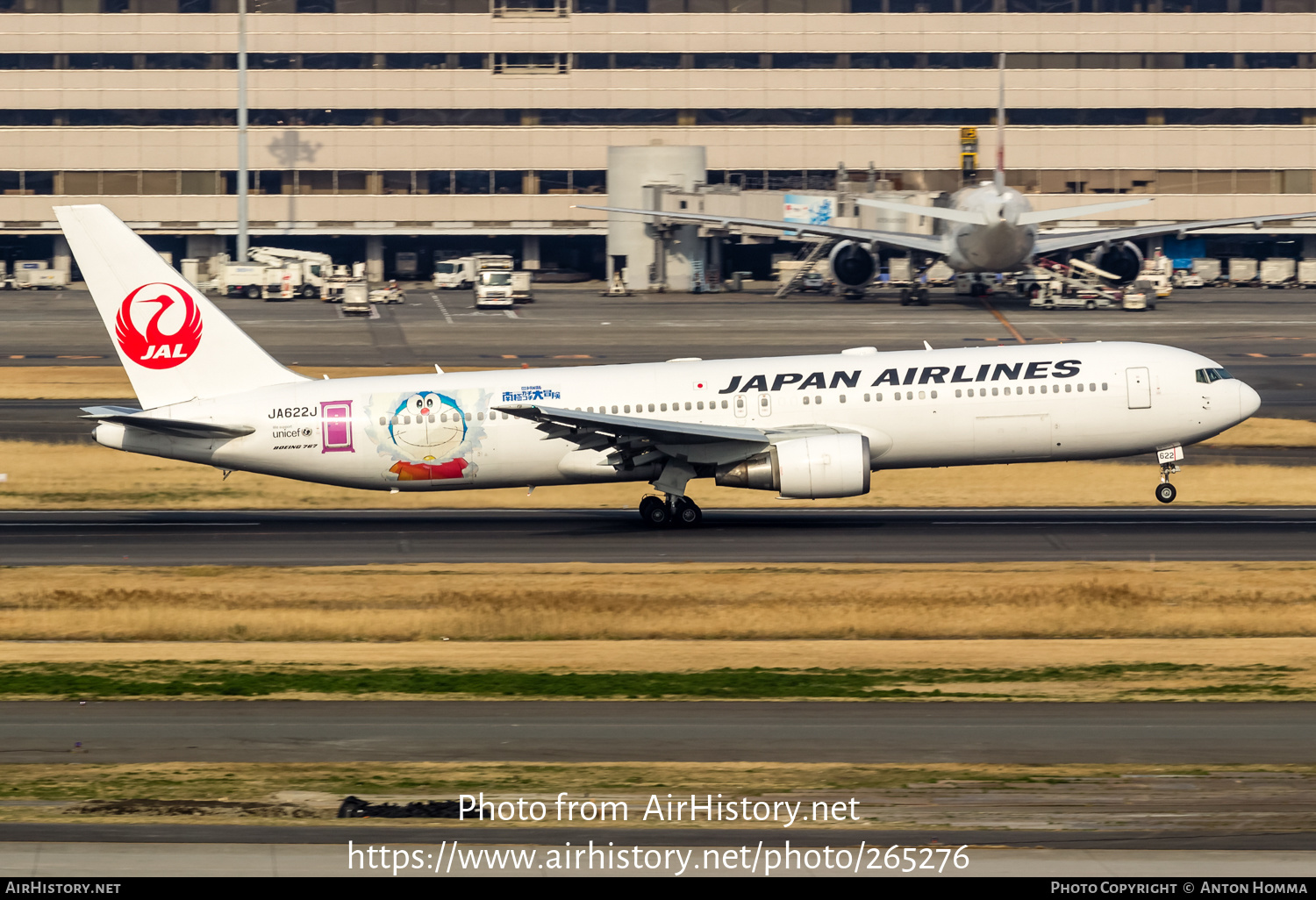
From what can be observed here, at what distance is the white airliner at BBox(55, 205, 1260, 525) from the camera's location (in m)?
44.0

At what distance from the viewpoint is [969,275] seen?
11756 centimetres

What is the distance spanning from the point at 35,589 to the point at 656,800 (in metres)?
21.8

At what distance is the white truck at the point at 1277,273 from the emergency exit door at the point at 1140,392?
301 feet

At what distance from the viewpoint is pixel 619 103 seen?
481ft

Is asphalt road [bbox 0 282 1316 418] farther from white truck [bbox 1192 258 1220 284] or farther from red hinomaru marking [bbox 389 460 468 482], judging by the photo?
red hinomaru marking [bbox 389 460 468 482]

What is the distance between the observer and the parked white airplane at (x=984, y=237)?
100500mm

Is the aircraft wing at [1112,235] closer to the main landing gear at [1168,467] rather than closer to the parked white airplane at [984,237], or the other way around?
the parked white airplane at [984,237]

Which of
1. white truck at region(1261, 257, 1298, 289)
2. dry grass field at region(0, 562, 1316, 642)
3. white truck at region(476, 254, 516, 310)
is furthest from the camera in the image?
white truck at region(1261, 257, 1298, 289)

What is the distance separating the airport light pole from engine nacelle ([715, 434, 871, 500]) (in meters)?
98.4

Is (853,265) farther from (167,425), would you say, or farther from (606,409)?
(167,425)

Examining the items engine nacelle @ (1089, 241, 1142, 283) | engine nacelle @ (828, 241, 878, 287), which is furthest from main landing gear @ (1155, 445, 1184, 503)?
engine nacelle @ (828, 241, 878, 287)

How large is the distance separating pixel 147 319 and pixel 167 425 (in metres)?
3.52

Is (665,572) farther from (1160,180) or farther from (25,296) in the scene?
(1160,180)

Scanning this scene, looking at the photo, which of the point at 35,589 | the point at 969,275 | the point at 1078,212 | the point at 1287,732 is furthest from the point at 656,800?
the point at 969,275
